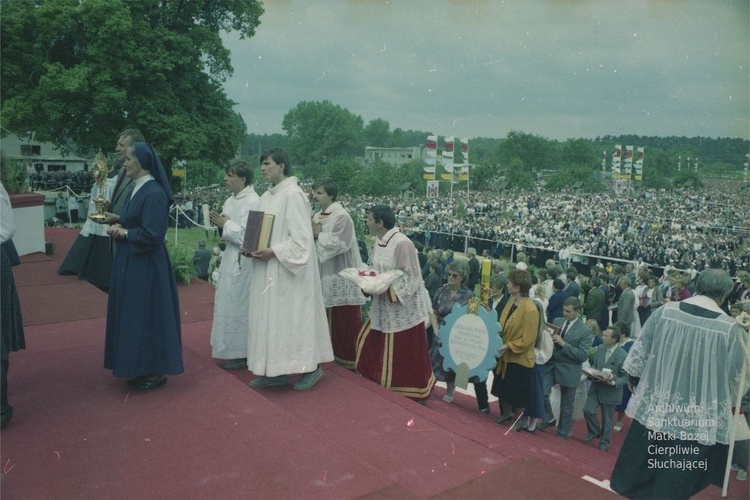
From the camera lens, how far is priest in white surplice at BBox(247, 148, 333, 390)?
4.39 meters

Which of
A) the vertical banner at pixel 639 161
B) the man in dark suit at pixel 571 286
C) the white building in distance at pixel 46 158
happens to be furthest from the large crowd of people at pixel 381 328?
the vertical banner at pixel 639 161

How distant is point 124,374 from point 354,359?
2329 mm

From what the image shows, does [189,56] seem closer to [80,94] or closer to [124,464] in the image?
[80,94]

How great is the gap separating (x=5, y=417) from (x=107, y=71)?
20.5 meters

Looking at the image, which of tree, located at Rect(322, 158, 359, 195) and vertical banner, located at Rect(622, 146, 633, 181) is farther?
vertical banner, located at Rect(622, 146, 633, 181)

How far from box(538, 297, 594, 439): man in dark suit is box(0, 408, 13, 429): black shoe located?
14.7 ft

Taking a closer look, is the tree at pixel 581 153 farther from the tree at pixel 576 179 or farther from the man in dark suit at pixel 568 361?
the man in dark suit at pixel 568 361

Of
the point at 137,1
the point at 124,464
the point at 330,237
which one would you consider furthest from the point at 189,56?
the point at 124,464

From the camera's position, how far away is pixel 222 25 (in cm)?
2503

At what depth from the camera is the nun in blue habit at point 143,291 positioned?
406 cm

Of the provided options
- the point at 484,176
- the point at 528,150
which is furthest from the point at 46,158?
the point at 528,150

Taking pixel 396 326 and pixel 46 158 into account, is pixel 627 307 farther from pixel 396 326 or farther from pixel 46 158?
pixel 46 158

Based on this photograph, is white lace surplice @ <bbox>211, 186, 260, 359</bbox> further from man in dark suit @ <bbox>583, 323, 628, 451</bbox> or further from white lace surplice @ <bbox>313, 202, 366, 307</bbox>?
man in dark suit @ <bbox>583, 323, 628, 451</bbox>

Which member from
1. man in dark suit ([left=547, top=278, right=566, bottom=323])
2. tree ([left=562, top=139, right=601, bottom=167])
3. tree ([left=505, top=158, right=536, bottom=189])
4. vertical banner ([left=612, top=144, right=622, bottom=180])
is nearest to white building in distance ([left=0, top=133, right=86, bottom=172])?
man in dark suit ([left=547, top=278, right=566, bottom=323])
